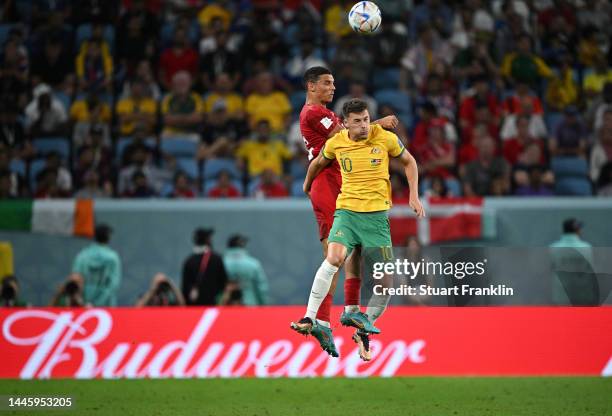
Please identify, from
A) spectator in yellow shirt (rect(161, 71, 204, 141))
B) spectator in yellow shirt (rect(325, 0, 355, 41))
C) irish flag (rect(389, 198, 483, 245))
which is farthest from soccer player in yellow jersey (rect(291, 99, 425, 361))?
spectator in yellow shirt (rect(325, 0, 355, 41))

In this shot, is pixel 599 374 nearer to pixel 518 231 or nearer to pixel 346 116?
pixel 518 231

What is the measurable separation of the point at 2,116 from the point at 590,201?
8419mm

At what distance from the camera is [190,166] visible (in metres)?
15.4

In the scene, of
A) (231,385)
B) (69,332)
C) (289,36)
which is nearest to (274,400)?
(231,385)

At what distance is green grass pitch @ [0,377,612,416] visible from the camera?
10078 millimetres

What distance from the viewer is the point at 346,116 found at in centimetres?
867

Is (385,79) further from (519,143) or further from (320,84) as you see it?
(320,84)

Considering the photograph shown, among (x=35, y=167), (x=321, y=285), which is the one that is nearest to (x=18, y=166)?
(x=35, y=167)

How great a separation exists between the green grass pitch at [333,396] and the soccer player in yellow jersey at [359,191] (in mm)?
1746

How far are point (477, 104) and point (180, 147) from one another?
4461 mm

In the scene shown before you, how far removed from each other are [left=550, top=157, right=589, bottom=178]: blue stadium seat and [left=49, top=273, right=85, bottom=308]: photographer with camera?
693 cm

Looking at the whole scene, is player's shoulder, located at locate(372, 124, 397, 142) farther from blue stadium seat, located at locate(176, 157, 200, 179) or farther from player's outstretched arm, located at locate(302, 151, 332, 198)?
blue stadium seat, located at locate(176, 157, 200, 179)

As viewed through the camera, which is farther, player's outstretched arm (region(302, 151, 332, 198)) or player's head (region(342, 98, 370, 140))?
player's outstretched arm (region(302, 151, 332, 198))

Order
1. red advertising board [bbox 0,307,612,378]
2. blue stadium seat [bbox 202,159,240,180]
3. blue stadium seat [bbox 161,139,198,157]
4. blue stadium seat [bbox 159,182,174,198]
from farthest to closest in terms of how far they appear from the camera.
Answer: blue stadium seat [bbox 161,139,198,157] < blue stadium seat [bbox 202,159,240,180] < blue stadium seat [bbox 159,182,174,198] < red advertising board [bbox 0,307,612,378]
